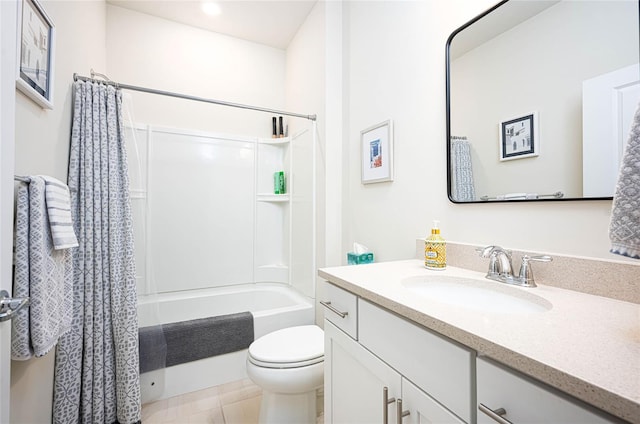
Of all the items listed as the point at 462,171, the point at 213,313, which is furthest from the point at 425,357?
the point at 213,313

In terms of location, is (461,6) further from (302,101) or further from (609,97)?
(302,101)

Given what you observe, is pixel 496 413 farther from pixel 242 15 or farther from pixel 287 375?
pixel 242 15

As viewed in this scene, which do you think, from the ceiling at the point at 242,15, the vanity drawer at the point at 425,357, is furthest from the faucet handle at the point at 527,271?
the ceiling at the point at 242,15

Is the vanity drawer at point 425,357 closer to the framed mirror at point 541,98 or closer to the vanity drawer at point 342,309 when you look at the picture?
the vanity drawer at point 342,309

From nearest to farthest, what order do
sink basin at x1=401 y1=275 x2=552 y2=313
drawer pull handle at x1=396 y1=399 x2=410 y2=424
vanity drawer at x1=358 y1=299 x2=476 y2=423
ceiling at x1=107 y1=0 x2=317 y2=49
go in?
vanity drawer at x1=358 y1=299 x2=476 y2=423 < drawer pull handle at x1=396 y1=399 x2=410 y2=424 < sink basin at x1=401 y1=275 x2=552 y2=313 < ceiling at x1=107 y1=0 x2=317 y2=49

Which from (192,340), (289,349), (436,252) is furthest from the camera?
(192,340)

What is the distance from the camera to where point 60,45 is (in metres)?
1.22

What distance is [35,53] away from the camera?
3.23 ft

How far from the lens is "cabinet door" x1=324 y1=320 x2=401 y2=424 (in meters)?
0.72

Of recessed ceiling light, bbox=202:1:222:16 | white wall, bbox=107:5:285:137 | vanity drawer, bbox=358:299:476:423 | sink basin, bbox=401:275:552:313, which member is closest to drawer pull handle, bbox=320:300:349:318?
vanity drawer, bbox=358:299:476:423

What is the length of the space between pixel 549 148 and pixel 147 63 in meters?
2.78

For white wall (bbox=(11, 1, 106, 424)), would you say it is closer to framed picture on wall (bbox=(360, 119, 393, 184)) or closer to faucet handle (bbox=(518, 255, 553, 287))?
framed picture on wall (bbox=(360, 119, 393, 184))

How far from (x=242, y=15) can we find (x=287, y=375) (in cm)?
262

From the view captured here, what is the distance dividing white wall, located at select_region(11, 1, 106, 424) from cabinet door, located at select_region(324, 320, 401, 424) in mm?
1055
